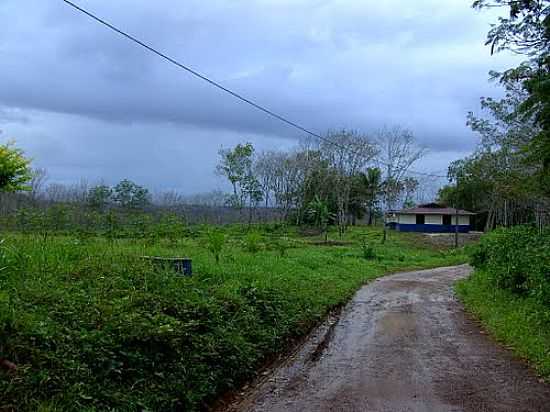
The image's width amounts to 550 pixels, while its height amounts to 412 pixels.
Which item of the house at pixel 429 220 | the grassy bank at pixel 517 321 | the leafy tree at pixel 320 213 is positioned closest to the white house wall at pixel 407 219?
the house at pixel 429 220

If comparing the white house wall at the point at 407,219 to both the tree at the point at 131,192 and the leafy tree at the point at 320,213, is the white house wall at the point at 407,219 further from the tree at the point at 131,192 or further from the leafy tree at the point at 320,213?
the tree at the point at 131,192

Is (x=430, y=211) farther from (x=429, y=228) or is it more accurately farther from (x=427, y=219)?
(x=429, y=228)

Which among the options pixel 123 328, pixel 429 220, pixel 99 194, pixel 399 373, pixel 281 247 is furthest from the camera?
pixel 429 220

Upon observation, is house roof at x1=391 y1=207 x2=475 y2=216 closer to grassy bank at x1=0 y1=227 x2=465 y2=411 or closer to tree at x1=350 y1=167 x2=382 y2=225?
tree at x1=350 y1=167 x2=382 y2=225

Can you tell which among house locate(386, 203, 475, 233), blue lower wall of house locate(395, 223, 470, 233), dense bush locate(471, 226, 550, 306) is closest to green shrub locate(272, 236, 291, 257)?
dense bush locate(471, 226, 550, 306)

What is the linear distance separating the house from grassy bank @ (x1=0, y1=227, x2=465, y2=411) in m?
49.5

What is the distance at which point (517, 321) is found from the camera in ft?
34.8

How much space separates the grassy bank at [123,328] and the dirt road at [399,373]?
596 mm

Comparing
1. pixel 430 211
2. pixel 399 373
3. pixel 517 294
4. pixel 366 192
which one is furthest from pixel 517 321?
pixel 366 192

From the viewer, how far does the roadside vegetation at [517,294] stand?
905cm

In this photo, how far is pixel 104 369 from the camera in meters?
5.45

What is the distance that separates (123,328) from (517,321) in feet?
24.9

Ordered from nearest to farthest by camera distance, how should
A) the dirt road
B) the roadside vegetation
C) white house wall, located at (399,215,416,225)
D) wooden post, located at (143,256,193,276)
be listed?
the dirt road, the roadside vegetation, wooden post, located at (143,256,193,276), white house wall, located at (399,215,416,225)

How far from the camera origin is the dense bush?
9734mm
